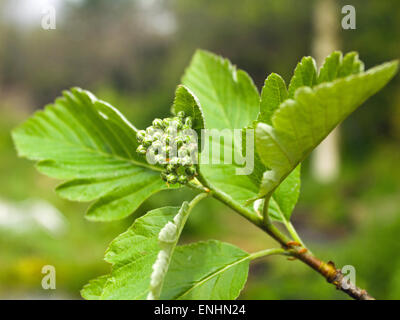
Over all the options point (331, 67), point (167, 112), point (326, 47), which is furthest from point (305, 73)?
point (167, 112)

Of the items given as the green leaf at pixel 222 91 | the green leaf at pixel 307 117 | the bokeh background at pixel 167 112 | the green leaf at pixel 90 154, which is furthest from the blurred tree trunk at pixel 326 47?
the green leaf at pixel 307 117

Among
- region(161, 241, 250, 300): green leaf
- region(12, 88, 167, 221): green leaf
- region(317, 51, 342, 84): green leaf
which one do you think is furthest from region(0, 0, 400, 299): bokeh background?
region(317, 51, 342, 84): green leaf

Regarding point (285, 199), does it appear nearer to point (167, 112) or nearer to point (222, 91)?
point (222, 91)

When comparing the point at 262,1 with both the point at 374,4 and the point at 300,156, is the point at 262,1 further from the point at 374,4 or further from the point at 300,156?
the point at 300,156

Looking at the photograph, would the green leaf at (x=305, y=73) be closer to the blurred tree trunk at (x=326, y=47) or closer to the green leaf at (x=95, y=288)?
the green leaf at (x=95, y=288)

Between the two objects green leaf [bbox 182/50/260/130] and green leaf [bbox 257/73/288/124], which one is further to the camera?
green leaf [bbox 182/50/260/130]

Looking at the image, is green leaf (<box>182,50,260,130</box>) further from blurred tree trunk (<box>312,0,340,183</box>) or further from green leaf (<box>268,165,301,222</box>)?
blurred tree trunk (<box>312,0,340,183</box>)
